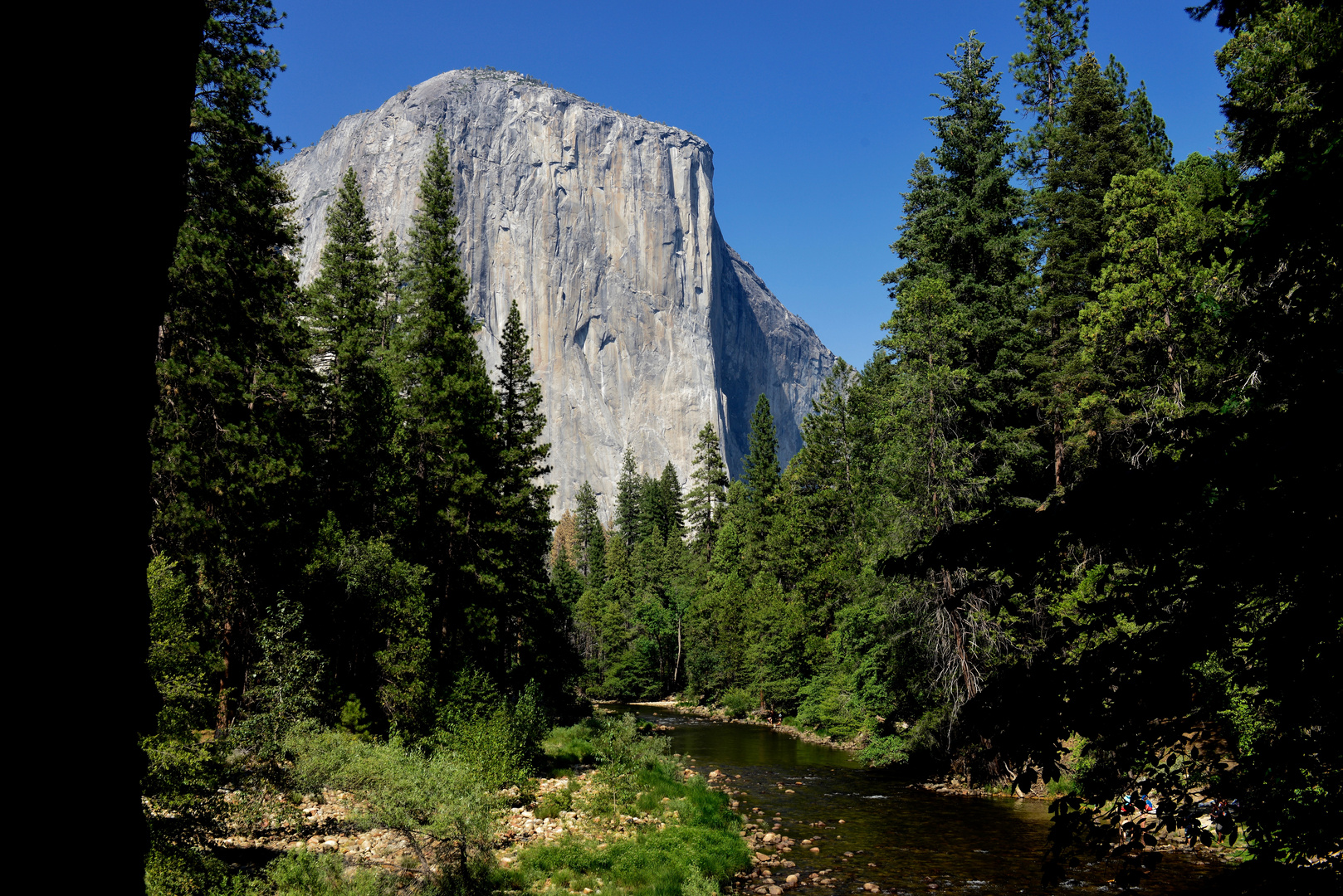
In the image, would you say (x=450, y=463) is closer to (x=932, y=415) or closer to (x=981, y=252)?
(x=932, y=415)

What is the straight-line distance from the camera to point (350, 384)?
2470cm

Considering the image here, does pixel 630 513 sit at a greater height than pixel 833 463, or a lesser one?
greater

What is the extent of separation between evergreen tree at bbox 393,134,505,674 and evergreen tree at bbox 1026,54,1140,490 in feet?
58.5

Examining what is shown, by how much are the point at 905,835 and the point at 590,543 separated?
211ft

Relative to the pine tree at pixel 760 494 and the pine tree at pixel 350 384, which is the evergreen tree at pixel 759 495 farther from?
the pine tree at pixel 350 384

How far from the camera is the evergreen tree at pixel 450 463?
76.8ft

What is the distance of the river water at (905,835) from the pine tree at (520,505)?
826 cm

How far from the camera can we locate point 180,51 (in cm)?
185

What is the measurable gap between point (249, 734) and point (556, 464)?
388 ft

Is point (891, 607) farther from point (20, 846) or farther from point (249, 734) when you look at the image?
point (20, 846)

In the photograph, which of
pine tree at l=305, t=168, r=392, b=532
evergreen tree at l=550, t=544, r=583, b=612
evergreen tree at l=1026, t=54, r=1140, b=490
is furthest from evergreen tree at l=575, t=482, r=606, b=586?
evergreen tree at l=1026, t=54, r=1140, b=490

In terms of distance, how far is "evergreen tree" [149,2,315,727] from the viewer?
13.5m

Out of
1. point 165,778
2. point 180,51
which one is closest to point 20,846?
point 180,51

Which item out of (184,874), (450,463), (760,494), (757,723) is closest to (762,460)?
(760,494)
